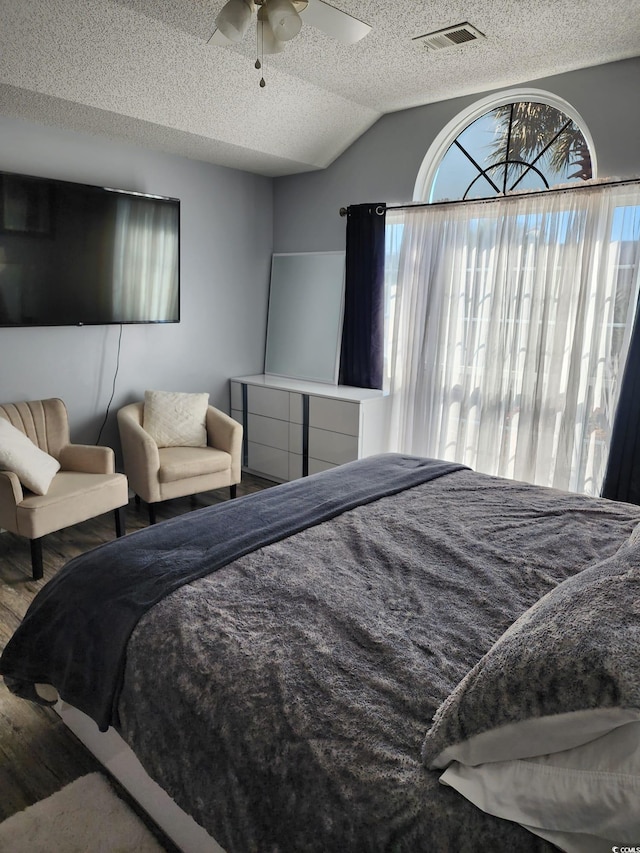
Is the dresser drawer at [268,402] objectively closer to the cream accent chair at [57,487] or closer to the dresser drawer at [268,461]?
the dresser drawer at [268,461]

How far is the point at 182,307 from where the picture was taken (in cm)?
451

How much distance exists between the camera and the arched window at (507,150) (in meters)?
3.48

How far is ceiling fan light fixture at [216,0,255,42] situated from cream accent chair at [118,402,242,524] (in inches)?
89.8

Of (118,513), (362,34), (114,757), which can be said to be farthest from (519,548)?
(118,513)

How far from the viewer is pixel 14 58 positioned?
9.23 ft

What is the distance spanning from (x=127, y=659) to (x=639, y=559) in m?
1.32

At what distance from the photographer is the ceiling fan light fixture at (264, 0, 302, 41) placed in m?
2.01

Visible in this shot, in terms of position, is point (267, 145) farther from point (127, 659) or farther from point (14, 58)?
point (127, 659)

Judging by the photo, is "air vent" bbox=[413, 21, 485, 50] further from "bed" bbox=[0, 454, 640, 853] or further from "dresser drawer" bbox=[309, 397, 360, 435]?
"bed" bbox=[0, 454, 640, 853]

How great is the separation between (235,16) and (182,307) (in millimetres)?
2621

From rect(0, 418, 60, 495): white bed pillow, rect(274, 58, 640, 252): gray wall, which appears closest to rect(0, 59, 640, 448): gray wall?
rect(274, 58, 640, 252): gray wall

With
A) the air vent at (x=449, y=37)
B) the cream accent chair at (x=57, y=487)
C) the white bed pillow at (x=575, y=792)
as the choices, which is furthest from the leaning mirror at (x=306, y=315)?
the white bed pillow at (x=575, y=792)

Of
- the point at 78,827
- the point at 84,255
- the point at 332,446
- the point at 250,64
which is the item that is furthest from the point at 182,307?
the point at 78,827

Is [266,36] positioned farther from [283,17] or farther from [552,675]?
[552,675]
